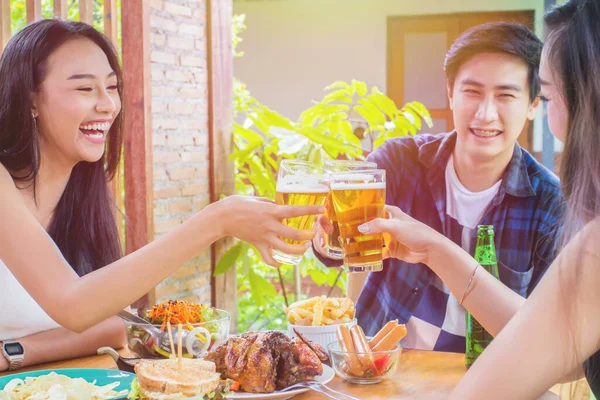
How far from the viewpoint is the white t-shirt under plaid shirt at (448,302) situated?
2.32 metres

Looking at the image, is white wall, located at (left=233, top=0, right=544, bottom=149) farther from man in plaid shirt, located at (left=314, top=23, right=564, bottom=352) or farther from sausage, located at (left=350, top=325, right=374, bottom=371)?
sausage, located at (left=350, top=325, right=374, bottom=371)

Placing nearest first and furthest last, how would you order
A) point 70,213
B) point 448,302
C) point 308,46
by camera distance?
point 70,213 < point 448,302 < point 308,46

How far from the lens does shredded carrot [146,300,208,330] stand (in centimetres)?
168

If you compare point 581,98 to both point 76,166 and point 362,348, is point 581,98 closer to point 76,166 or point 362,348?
point 362,348

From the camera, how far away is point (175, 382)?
1.24m

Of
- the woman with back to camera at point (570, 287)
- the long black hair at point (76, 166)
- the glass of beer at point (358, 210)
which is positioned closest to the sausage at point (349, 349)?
the glass of beer at point (358, 210)

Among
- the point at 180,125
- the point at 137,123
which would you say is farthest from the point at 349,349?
the point at 180,125

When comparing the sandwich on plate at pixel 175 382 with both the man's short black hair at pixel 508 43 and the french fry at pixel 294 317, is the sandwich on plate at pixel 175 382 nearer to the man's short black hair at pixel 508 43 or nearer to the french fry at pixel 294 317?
the french fry at pixel 294 317

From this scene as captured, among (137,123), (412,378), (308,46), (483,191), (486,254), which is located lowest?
(412,378)

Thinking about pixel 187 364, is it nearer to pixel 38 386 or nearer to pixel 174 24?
pixel 38 386

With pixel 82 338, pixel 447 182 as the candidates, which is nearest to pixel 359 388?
pixel 82 338

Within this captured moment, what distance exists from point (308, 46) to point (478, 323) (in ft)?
21.1

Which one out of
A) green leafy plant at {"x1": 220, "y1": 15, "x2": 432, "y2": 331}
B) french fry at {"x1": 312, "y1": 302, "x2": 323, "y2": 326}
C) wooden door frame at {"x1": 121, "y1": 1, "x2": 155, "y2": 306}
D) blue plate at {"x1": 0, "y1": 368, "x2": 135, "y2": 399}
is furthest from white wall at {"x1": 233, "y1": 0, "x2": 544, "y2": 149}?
blue plate at {"x1": 0, "y1": 368, "x2": 135, "y2": 399}

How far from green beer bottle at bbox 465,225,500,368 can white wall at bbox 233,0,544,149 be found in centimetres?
589
